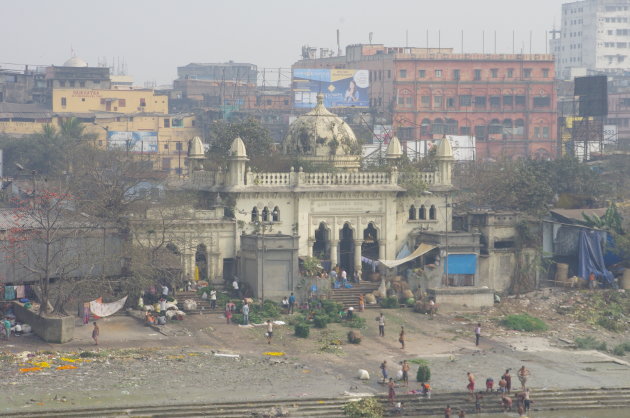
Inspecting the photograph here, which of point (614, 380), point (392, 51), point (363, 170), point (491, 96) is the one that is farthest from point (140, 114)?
point (614, 380)

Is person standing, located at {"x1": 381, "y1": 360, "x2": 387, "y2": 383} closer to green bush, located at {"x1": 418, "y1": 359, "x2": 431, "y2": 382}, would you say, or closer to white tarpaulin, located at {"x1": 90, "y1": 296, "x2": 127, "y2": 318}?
green bush, located at {"x1": 418, "y1": 359, "x2": 431, "y2": 382}

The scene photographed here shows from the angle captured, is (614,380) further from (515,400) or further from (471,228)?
(471,228)

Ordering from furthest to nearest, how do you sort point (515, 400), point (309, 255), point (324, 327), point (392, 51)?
1. point (392, 51)
2. point (309, 255)
3. point (324, 327)
4. point (515, 400)

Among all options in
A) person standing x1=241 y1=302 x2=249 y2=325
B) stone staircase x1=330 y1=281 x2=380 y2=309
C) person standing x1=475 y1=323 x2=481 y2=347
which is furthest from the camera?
stone staircase x1=330 y1=281 x2=380 y2=309

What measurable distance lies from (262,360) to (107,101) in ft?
223

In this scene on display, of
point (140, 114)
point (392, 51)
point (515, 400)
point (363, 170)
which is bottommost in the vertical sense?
point (515, 400)

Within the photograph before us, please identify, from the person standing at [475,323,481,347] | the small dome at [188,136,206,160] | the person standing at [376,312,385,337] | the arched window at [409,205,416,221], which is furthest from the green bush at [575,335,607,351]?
the small dome at [188,136,206,160]

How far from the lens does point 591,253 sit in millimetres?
42031

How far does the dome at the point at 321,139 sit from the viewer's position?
147 ft

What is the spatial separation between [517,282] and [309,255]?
760cm

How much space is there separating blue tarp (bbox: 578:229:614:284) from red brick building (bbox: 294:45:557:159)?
54381 millimetres

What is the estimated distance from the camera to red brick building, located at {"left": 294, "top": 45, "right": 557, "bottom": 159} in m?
97.7

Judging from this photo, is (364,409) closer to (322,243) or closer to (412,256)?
(412,256)

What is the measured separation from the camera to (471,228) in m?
42.4
